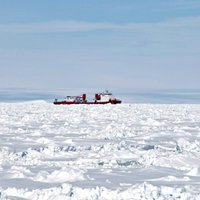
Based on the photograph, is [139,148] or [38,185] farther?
[139,148]

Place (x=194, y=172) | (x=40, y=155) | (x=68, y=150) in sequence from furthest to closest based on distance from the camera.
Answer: (x=68, y=150) < (x=40, y=155) < (x=194, y=172)

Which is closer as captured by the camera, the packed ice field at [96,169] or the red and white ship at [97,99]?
the packed ice field at [96,169]

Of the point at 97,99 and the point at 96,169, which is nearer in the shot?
the point at 96,169

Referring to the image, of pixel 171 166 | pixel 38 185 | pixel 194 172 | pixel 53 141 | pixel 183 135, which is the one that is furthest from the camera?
pixel 183 135

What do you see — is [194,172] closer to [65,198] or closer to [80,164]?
[80,164]

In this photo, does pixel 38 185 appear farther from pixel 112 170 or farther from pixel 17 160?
pixel 17 160

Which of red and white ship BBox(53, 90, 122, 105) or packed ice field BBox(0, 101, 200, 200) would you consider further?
red and white ship BBox(53, 90, 122, 105)

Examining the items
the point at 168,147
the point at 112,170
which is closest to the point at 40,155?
the point at 112,170

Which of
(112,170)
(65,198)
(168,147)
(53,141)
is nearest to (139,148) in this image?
(168,147)

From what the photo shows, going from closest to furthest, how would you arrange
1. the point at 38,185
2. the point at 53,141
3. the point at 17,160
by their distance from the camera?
the point at 38,185 < the point at 17,160 < the point at 53,141
